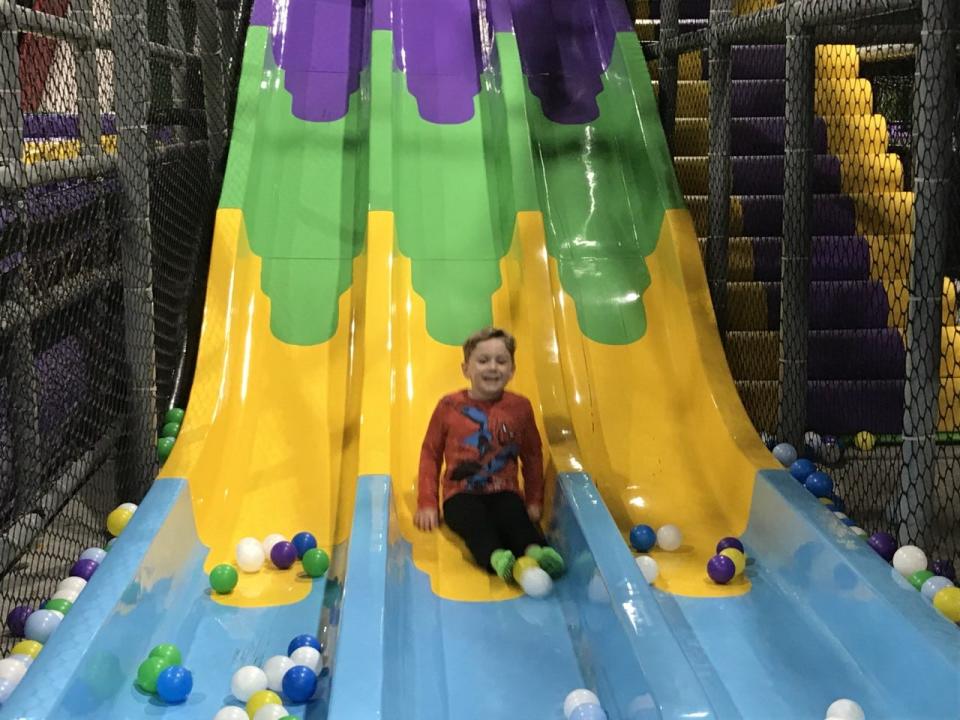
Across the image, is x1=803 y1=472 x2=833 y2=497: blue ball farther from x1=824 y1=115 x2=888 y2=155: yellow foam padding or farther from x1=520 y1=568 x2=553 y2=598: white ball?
x1=824 y1=115 x2=888 y2=155: yellow foam padding

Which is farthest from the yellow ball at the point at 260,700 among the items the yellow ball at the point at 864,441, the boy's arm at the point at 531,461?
the yellow ball at the point at 864,441

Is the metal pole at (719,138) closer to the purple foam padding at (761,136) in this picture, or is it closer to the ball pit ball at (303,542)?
the purple foam padding at (761,136)

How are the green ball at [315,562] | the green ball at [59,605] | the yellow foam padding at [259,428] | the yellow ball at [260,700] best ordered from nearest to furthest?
the yellow ball at [260,700] < the green ball at [59,605] < the green ball at [315,562] < the yellow foam padding at [259,428]

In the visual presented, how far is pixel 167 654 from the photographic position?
2744mm

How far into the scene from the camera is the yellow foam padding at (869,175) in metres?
5.38

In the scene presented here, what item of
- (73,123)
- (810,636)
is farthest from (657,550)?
(73,123)

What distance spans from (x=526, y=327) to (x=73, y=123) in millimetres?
2745

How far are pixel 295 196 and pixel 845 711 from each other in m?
3.13

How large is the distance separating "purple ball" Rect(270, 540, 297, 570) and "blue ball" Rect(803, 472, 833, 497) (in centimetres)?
179

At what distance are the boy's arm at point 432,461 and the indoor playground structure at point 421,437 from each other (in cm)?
13

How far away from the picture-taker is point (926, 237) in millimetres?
3057

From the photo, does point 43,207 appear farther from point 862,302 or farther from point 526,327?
point 862,302

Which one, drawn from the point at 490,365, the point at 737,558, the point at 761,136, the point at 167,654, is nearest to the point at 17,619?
the point at 167,654

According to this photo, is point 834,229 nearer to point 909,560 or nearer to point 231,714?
point 909,560
